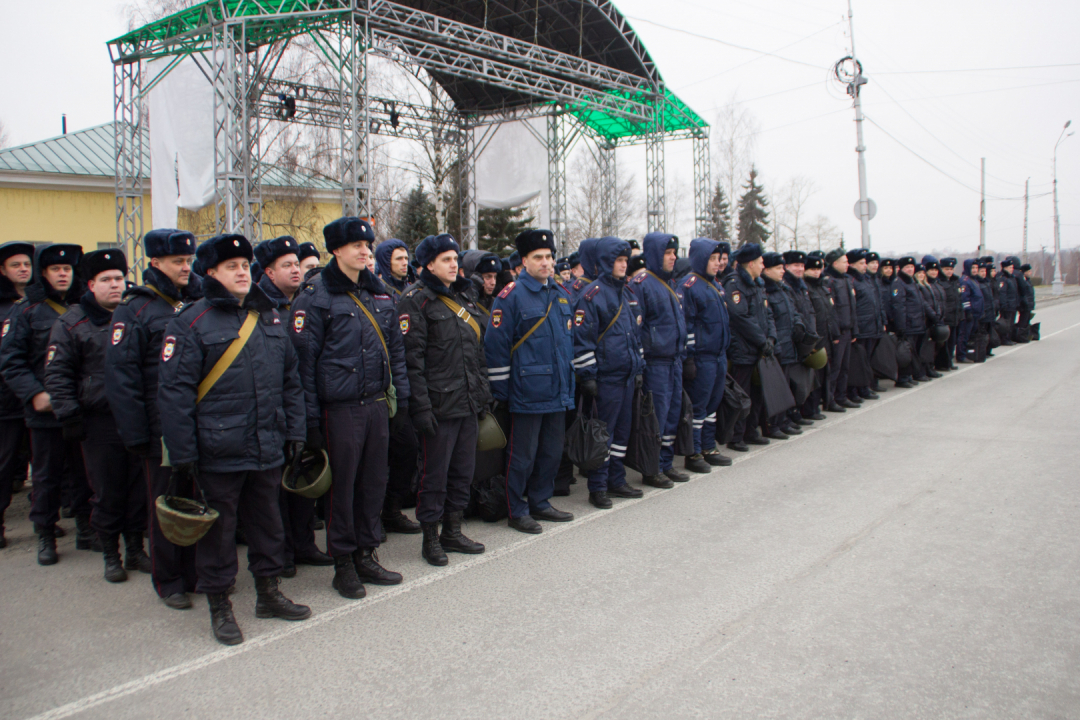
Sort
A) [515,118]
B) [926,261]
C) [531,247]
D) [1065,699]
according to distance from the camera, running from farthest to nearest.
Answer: [515,118]
[926,261]
[531,247]
[1065,699]

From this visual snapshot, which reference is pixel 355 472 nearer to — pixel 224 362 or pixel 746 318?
pixel 224 362

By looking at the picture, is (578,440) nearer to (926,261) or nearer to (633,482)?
(633,482)

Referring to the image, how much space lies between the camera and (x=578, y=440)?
525 centimetres

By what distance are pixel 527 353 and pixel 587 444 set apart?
85 cm

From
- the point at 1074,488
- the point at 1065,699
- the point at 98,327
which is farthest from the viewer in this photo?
the point at 1074,488

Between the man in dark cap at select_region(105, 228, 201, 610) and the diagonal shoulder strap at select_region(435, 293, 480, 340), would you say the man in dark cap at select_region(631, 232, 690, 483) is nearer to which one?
the diagonal shoulder strap at select_region(435, 293, 480, 340)

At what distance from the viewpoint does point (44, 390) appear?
4.56 meters

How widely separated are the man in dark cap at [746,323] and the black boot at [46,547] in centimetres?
584

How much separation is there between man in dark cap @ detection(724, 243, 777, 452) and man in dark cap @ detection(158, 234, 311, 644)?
192 inches

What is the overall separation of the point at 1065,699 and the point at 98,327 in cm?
539

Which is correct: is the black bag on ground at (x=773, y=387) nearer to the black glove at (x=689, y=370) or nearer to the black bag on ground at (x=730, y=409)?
the black bag on ground at (x=730, y=409)

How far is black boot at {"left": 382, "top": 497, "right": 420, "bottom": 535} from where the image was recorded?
5176mm

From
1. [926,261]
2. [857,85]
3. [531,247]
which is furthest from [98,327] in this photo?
[857,85]

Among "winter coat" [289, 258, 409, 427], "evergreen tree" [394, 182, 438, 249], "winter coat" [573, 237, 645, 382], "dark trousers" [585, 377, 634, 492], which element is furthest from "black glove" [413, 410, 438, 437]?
"evergreen tree" [394, 182, 438, 249]
